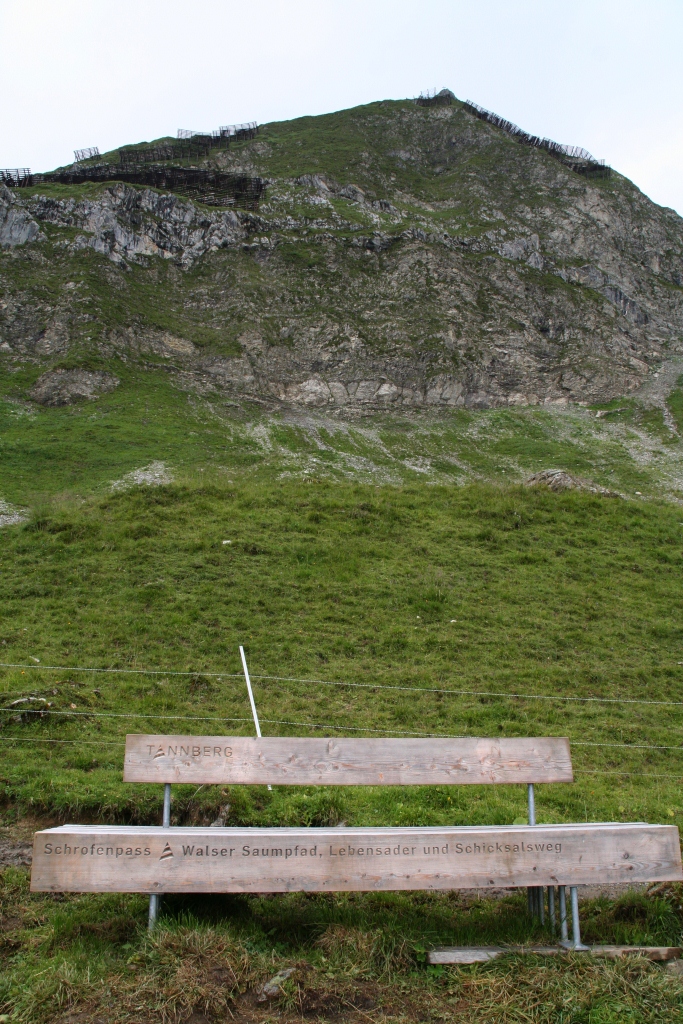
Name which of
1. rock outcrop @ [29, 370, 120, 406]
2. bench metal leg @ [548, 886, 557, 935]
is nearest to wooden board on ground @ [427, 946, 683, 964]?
bench metal leg @ [548, 886, 557, 935]

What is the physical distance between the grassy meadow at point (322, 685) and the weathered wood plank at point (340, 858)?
1.30 ft

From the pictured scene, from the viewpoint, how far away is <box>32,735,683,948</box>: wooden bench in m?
4.69

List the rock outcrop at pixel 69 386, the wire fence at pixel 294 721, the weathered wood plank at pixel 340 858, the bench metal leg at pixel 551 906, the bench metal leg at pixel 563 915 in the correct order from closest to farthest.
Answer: the weathered wood plank at pixel 340 858
the bench metal leg at pixel 563 915
the bench metal leg at pixel 551 906
the wire fence at pixel 294 721
the rock outcrop at pixel 69 386

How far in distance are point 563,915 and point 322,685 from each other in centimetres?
771

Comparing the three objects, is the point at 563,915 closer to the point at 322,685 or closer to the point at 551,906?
the point at 551,906

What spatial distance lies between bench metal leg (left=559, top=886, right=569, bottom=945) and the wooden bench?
0.03 m

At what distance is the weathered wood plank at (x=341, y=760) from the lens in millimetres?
5406

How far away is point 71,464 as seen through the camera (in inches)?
1196

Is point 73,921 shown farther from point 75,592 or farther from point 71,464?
point 71,464

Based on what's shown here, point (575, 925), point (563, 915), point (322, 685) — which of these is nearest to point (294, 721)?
point (322, 685)

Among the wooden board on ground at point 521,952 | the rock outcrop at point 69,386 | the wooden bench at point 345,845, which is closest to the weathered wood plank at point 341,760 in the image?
the wooden bench at point 345,845

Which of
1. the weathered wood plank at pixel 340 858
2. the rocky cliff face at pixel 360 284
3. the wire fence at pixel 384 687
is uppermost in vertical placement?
the rocky cliff face at pixel 360 284

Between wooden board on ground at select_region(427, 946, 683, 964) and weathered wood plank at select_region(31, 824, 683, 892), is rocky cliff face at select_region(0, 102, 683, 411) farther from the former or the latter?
wooden board on ground at select_region(427, 946, 683, 964)

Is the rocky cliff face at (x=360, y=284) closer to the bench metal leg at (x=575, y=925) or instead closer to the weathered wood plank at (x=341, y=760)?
the weathered wood plank at (x=341, y=760)
